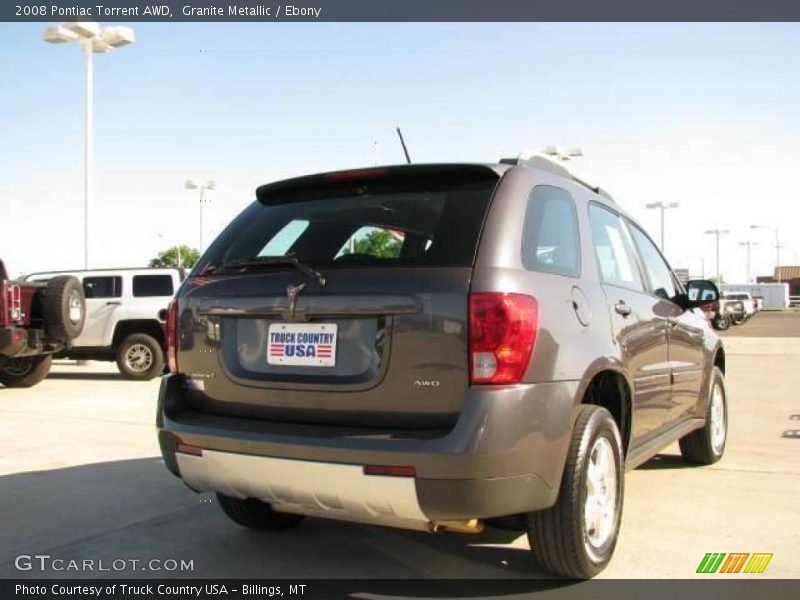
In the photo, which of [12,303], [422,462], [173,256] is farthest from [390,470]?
[173,256]

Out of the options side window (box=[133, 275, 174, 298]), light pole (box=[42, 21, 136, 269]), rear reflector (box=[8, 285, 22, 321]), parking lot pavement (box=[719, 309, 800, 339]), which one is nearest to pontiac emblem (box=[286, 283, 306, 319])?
rear reflector (box=[8, 285, 22, 321])

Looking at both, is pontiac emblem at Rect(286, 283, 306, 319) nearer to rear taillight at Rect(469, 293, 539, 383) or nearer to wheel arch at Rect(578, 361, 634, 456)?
rear taillight at Rect(469, 293, 539, 383)

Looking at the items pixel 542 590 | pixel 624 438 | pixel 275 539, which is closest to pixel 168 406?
pixel 275 539

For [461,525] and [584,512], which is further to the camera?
[584,512]

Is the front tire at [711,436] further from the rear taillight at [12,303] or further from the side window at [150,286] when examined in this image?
the side window at [150,286]

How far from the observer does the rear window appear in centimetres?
312

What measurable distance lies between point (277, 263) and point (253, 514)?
147cm

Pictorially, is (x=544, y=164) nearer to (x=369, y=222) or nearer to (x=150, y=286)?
(x=369, y=222)

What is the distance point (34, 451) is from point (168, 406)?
3.54 m

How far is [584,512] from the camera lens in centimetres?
324

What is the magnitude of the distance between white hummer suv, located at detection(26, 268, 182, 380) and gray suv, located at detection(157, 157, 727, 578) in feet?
30.8

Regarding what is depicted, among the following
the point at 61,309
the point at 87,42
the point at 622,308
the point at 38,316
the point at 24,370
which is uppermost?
the point at 87,42

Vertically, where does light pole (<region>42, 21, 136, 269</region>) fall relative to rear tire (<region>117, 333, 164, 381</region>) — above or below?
above

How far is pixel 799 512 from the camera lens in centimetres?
450
